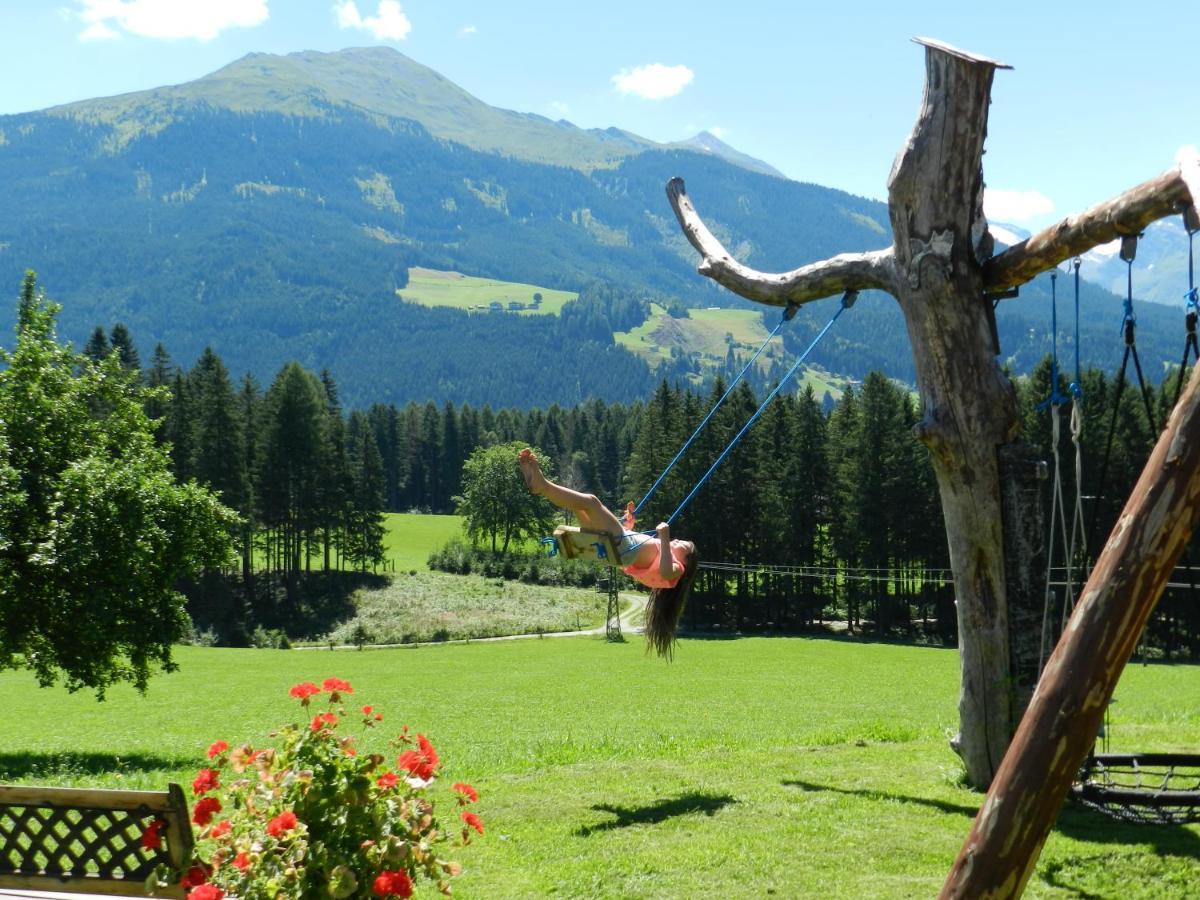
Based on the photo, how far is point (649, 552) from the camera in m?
9.59

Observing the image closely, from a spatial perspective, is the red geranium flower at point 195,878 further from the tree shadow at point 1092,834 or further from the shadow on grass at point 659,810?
the tree shadow at point 1092,834

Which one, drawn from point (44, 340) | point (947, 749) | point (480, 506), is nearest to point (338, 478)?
point (480, 506)

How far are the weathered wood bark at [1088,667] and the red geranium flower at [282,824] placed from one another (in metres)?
3.11

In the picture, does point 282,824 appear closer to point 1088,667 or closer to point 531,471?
point 1088,667

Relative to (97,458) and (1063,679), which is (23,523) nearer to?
(97,458)

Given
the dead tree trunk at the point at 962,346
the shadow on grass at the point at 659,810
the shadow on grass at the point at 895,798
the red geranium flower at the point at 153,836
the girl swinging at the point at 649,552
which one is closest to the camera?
the red geranium flower at the point at 153,836

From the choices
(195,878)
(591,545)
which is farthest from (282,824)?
(591,545)

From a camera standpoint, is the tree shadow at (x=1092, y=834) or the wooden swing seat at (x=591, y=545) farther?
the wooden swing seat at (x=591, y=545)

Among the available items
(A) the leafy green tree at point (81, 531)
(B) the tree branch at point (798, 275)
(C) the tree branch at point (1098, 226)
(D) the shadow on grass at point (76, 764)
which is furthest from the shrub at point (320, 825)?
(A) the leafy green tree at point (81, 531)

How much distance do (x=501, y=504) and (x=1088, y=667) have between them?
82620mm

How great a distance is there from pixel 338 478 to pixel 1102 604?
71239mm

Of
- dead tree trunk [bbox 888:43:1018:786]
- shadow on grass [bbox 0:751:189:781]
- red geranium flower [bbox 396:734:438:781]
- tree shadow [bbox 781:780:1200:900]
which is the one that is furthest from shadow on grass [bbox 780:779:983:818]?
shadow on grass [bbox 0:751:189:781]

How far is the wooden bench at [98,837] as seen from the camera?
6.35 meters

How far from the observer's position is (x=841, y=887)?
7.66 metres
